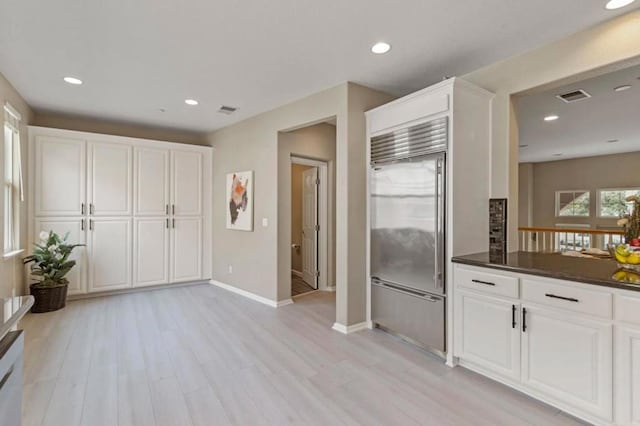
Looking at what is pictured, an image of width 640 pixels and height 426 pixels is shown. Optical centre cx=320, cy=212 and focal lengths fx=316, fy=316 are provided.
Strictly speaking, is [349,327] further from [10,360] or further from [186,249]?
[186,249]

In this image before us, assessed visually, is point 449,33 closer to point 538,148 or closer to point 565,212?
point 538,148

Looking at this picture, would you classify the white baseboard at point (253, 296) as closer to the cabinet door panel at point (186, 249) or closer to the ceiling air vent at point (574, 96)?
the cabinet door panel at point (186, 249)

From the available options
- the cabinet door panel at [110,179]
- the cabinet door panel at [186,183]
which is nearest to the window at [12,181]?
the cabinet door panel at [110,179]

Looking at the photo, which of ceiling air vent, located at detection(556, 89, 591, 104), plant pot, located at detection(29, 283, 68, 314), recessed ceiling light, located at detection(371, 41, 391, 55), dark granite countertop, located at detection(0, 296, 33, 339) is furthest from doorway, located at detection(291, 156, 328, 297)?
dark granite countertop, located at detection(0, 296, 33, 339)

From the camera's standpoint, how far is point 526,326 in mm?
2146

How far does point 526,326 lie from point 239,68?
3216mm

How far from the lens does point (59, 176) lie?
172 inches

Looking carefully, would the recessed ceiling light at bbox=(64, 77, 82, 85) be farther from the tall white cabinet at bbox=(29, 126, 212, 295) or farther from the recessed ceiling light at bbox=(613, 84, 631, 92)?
the recessed ceiling light at bbox=(613, 84, 631, 92)

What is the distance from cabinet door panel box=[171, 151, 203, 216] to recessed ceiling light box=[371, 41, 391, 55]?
3.76m

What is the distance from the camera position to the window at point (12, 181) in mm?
3408

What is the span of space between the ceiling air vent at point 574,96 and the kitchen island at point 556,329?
7.63 ft

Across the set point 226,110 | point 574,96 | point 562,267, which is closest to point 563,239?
point 574,96

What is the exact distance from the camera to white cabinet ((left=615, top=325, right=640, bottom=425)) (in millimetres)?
1701

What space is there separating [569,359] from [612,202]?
8631 mm
